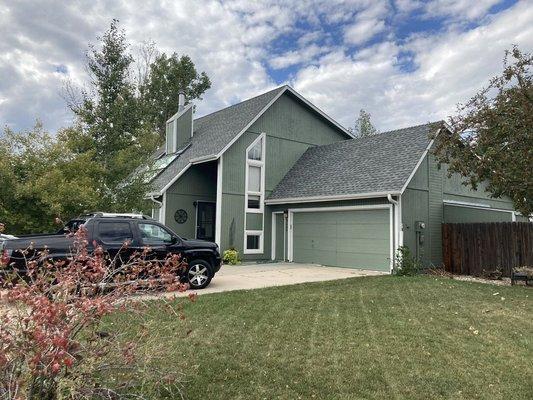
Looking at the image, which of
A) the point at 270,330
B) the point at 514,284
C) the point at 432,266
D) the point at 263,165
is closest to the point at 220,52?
the point at 263,165

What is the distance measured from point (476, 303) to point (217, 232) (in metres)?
9.96

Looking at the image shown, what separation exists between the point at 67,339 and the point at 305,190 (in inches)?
557

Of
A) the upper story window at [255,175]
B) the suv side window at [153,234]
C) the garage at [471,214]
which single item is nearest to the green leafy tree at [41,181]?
the suv side window at [153,234]

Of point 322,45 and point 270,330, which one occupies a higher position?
point 322,45

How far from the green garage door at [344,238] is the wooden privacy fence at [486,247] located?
2.89 meters

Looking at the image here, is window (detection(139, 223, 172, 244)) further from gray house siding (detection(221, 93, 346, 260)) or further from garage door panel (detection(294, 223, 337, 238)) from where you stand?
garage door panel (detection(294, 223, 337, 238))

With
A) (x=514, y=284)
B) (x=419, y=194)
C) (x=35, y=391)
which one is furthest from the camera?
(x=419, y=194)

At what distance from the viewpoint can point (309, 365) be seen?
183 inches

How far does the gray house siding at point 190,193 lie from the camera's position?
55.8 feet

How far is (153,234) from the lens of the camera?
32.7ft

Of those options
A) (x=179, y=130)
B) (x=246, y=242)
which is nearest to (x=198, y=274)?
(x=246, y=242)

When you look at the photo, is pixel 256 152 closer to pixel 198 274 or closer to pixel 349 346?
pixel 198 274

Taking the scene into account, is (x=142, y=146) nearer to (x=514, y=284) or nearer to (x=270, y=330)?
(x=270, y=330)

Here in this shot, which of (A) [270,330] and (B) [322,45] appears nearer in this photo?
(A) [270,330]
